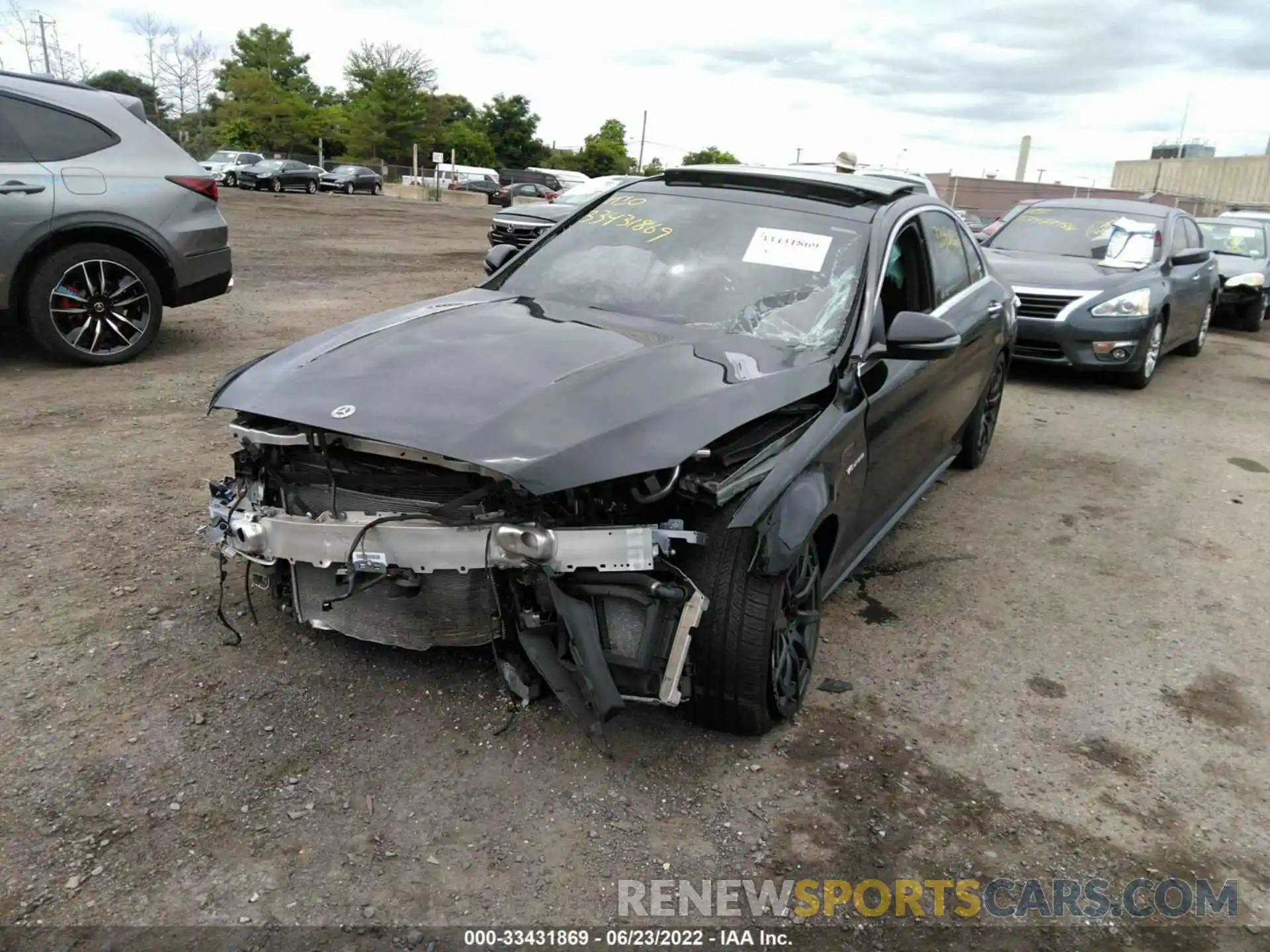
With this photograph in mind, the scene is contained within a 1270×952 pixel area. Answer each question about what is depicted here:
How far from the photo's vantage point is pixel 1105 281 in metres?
8.55

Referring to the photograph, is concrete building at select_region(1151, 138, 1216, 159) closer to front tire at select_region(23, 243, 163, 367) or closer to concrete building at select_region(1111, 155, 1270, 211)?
concrete building at select_region(1111, 155, 1270, 211)

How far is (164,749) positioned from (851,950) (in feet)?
6.60

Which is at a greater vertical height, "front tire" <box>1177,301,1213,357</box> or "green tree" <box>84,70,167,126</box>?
"green tree" <box>84,70,167,126</box>

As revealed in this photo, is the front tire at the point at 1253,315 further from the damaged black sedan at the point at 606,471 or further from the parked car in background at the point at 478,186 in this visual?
the parked car in background at the point at 478,186

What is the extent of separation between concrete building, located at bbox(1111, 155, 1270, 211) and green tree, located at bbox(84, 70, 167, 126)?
196ft

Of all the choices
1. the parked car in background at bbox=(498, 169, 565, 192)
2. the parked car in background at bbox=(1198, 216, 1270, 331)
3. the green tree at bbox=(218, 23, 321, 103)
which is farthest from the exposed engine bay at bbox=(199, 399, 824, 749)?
the green tree at bbox=(218, 23, 321, 103)

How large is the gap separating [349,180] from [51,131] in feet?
127

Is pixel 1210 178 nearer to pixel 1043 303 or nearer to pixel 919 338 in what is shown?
pixel 1043 303

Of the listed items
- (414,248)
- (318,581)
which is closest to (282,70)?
(414,248)

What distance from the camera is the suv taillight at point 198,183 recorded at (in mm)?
7086

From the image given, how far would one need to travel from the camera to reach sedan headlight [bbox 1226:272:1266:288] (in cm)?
1276

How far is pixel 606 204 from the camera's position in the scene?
4500 millimetres

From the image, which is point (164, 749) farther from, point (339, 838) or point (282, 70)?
point (282, 70)

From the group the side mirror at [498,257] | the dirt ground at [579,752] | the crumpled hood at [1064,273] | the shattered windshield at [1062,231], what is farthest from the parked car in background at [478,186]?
the dirt ground at [579,752]
